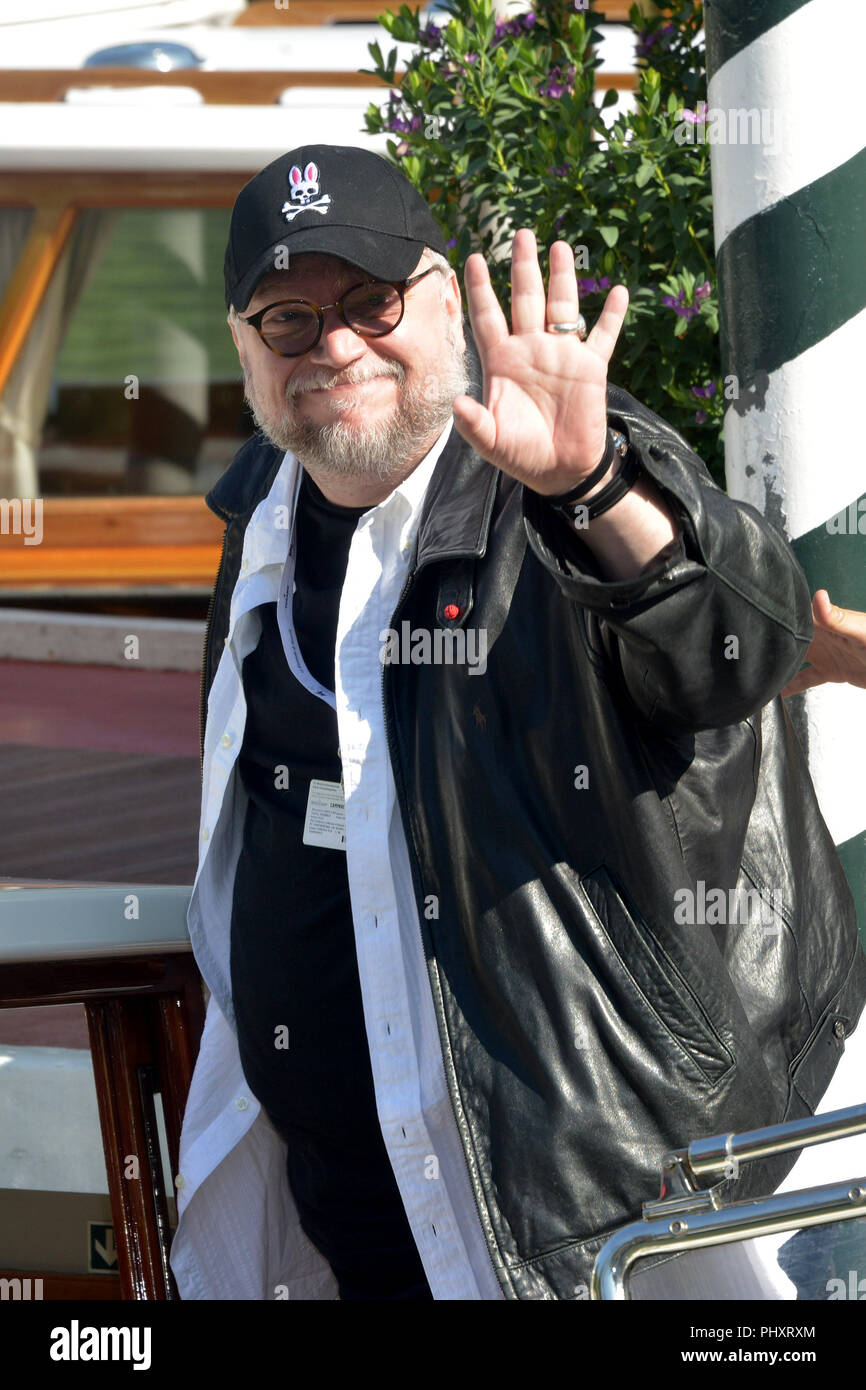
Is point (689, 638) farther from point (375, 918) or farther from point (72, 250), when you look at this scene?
point (72, 250)

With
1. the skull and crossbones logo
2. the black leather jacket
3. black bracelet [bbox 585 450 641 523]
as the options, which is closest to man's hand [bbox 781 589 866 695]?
the black leather jacket

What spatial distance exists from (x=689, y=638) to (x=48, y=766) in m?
5.72

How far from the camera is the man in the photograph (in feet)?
5.11

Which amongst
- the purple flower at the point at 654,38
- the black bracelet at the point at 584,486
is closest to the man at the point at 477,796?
the black bracelet at the point at 584,486

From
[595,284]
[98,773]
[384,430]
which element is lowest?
[384,430]

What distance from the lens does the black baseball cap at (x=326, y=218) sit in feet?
6.37

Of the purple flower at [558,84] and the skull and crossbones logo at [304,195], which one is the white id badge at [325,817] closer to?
the skull and crossbones logo at [304,195]

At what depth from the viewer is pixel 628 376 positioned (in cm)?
304

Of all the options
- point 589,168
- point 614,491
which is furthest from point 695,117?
point 614,491

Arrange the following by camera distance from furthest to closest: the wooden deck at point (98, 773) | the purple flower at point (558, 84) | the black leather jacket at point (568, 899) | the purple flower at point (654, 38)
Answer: the wooden deck at point (98, 773)
the purple flower at point (654, 38)
the purple flower at point (558, 84)
the black leather jacket at point (568, 899)

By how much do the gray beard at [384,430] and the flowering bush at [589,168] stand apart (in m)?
0.98

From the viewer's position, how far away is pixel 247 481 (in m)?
2.42

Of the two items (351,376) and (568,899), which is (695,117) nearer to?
(351,376)

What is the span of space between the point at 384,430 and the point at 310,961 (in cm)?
69
